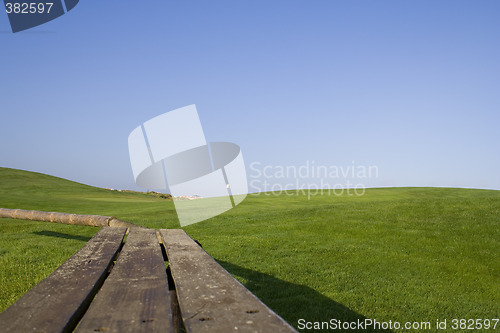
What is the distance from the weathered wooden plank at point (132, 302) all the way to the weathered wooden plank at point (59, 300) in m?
0.08

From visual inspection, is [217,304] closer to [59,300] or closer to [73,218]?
[59,300]

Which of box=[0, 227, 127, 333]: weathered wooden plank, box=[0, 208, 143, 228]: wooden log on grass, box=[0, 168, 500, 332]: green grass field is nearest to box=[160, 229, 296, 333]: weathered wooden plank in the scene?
box=[0, 227, 127, 333]: weathered wooden plank

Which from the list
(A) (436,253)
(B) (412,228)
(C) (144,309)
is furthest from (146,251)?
(B) (412,228)

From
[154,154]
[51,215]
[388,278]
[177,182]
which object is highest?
[154,154]

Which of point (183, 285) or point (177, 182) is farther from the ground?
point (177, 182)

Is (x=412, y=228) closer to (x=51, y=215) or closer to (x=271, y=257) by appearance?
(x=271, y=257)

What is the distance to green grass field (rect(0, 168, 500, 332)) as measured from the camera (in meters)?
5.38

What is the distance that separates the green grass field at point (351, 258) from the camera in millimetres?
5375

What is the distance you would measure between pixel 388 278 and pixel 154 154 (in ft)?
15.9

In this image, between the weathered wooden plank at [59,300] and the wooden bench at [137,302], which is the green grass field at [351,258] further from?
the weathered wooden plank at [59,300]

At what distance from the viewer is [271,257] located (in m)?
8.05

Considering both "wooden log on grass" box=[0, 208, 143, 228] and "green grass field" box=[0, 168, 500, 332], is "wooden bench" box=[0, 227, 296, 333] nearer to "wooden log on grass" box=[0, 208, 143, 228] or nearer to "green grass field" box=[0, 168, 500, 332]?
"green grass field" box=[0, 168, 500, 332]

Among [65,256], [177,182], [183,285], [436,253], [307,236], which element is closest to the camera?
[183,285]

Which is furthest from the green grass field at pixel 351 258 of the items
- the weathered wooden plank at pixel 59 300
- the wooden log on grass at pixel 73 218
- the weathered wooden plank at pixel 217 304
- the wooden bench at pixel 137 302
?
the weathered wooden plank at pixel 59 300
